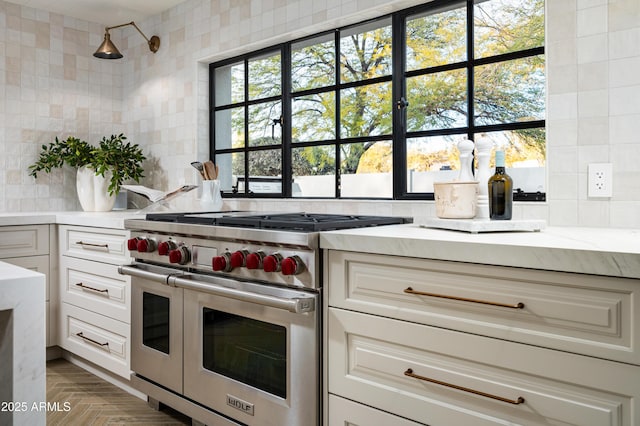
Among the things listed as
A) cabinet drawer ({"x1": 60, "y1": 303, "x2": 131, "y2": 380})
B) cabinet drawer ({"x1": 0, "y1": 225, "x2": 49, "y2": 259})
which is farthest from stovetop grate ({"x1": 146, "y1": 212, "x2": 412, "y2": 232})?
cabinet drawer ({"x1": 0, "y1": 225, "x2": 49, "y2": 259})

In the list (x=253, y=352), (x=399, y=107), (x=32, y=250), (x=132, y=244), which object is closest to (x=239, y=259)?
(x=253, y=352)

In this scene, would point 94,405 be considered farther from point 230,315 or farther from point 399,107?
point 399,107

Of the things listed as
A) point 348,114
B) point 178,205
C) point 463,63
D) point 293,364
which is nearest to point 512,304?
point 293,364

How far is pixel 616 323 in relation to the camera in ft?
3.56

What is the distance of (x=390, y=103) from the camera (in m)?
2.40

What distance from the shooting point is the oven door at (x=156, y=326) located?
2150 millimetres

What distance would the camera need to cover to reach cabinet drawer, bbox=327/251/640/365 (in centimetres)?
109

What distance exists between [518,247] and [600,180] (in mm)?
756

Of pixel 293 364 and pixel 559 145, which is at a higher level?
pixel 559 145

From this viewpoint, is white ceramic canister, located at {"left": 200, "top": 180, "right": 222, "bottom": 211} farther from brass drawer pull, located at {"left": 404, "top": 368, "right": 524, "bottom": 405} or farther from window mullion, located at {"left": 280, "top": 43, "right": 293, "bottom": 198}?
brass drawer pull, located at {"left": 404, "top": 368, "right": 524, "bottom": 405}

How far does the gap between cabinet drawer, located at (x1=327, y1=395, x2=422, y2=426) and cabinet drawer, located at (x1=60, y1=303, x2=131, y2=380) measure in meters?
1.36

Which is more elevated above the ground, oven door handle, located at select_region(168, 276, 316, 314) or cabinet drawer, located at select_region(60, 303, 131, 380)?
oven door handle, located at select_region(168, 276, 316, 314)

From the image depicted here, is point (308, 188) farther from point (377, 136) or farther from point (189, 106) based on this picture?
point (189, 106)

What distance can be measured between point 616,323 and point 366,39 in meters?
1.86
